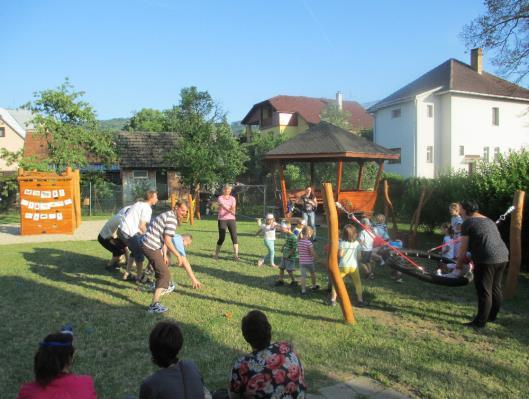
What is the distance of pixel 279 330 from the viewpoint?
566 cm

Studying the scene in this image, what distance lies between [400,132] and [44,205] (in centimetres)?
2366

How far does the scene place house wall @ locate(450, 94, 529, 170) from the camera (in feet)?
98.8

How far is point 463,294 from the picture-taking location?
25.2 ft

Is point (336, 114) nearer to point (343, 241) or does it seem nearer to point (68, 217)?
point (68, 217)

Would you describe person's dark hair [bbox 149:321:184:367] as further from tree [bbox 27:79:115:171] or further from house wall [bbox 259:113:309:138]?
house wall [bbox 259:113:309:138]

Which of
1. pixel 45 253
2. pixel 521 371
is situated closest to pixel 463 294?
pixel 521 371

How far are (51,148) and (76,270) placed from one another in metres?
15.3

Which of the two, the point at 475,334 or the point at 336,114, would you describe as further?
the point at 336,114

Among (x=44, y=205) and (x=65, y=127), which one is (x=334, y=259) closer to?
(x=44, y=205)

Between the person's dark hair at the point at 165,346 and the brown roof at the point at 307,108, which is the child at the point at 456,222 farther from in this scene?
the brown roof at the point at 307,108

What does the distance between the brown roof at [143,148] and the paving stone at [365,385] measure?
27.7m

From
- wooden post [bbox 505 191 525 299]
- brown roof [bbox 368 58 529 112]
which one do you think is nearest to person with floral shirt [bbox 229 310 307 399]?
wooden post [bbox 505 191 525 299]

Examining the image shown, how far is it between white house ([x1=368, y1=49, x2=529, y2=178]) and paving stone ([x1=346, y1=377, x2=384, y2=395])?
27410mm

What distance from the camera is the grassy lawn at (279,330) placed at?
4.40 m
